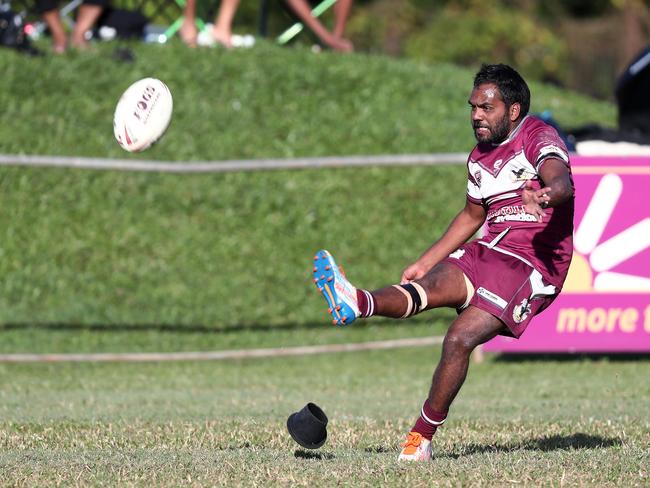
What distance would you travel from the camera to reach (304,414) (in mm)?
6113

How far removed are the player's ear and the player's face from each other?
0.10 ft

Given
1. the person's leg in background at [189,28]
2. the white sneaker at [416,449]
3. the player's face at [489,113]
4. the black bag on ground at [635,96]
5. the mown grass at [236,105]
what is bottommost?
the mown grass at [236,105]

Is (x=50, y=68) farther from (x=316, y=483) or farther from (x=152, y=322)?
(x=316, y=483)

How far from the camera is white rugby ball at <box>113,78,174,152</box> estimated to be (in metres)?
7.36

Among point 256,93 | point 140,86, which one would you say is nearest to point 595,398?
point 140,86

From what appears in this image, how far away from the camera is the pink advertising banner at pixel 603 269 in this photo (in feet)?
36.7

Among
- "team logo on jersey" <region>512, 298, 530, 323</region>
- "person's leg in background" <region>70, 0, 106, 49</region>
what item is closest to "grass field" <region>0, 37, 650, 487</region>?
"person's leg in background" <region>70, 0, 106, 49</region>

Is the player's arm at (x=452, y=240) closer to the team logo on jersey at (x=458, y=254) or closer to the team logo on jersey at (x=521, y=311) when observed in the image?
the team logo on jersey at (x=458, y=254)

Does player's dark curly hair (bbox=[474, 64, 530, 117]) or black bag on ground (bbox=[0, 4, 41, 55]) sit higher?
player's dark curly hair (bbox=[474, 64, 530, 117])

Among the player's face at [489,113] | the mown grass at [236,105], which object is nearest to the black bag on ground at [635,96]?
the mown grass at [236,105]

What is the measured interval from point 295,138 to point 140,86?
788 cm

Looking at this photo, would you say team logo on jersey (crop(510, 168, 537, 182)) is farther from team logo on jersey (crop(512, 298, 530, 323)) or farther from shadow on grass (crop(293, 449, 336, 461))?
shadow on grass (crop(293, 449, 336, 461))

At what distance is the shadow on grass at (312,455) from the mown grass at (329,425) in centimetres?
2

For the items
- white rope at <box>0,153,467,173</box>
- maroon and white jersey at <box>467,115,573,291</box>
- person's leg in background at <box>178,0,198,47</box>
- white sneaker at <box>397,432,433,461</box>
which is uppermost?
maroon and white jersey at <box>467,115,573,291</box>
